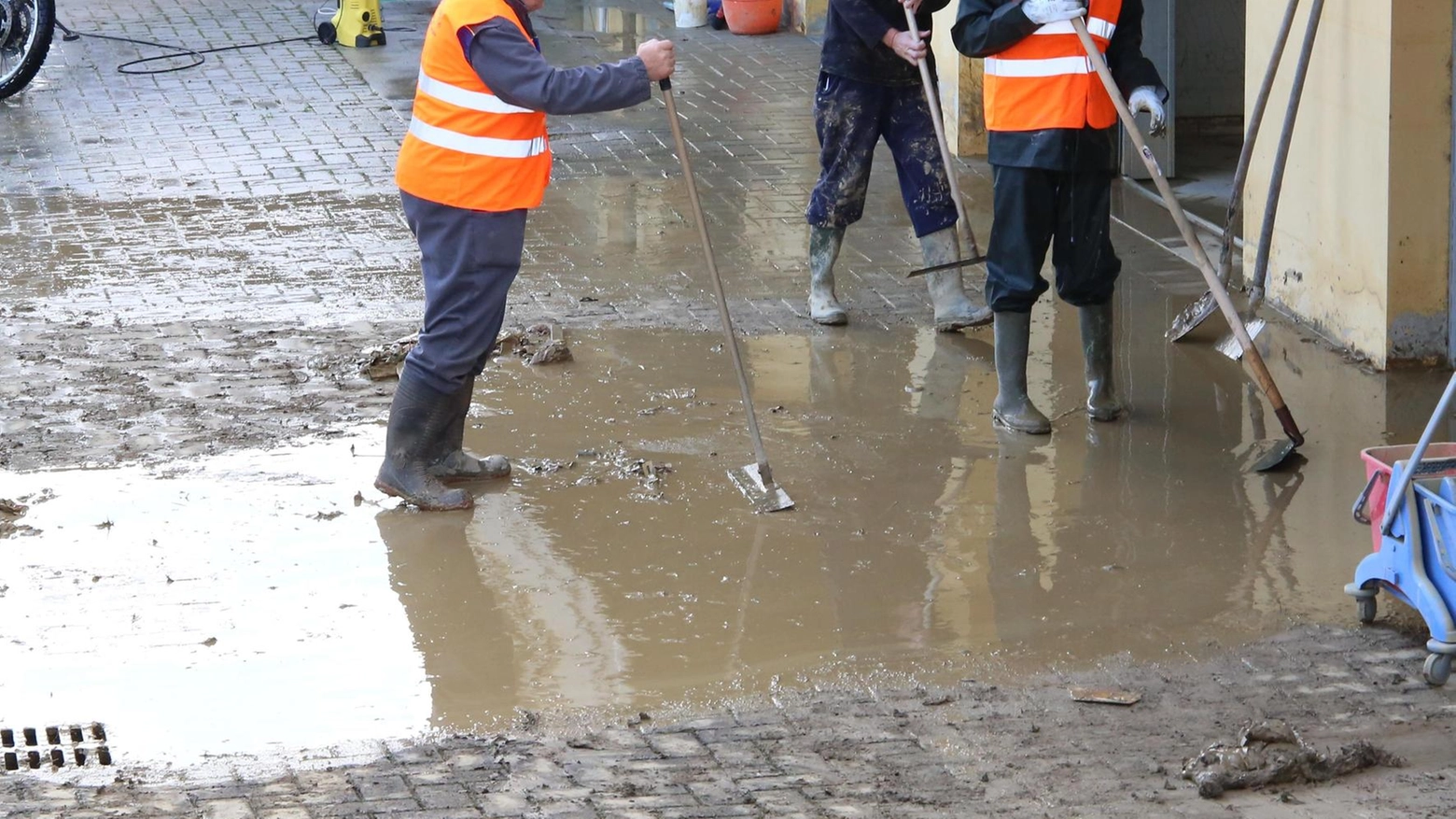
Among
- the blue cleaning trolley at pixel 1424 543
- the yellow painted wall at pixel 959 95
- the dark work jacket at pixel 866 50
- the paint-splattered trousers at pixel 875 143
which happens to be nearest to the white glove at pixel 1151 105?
the dark work jacket at pixel 866 50

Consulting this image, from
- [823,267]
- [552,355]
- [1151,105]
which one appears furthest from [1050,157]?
[552,355]

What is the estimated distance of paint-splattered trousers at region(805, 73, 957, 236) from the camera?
22.7 ft

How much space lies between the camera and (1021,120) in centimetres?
561

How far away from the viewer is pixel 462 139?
503 cm

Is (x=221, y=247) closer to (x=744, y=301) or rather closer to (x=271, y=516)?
(x=744, y=301)

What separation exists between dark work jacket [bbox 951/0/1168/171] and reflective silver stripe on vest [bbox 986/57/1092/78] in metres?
0.06

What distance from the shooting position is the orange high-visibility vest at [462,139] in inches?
196

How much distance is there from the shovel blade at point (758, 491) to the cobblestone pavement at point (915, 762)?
1200mm

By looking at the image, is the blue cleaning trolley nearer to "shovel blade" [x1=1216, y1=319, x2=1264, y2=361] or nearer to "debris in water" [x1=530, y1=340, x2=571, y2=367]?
"shovel blade" [x1=1216, y1=319, x2=1264, y2=361]

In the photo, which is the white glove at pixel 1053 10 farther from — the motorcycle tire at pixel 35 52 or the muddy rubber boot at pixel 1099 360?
the motorcycle tire at pixel 35 52

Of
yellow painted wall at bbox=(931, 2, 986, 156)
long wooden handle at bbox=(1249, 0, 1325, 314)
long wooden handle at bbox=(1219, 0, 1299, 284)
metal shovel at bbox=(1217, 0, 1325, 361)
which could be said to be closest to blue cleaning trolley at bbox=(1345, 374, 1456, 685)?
metal shovel at bbox=(1217, 0, 1325, 361)

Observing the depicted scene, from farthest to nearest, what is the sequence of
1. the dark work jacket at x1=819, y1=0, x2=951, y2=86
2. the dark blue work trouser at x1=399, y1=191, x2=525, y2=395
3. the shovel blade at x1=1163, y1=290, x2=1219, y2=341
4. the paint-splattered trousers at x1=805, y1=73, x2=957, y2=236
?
the paint-splattered trousers at x1=805, y1=73, x2=957, y2=236 < the dark work jacket at x1=819, y1=0, x2=951, y2=86 < the shovel blade at x1=1163, y1=290, x2=1219, y2=341 < the dark blue work trouser at x1=399, y1=191, x2=525, y2=395

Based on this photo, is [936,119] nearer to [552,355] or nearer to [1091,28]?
[1091,28]

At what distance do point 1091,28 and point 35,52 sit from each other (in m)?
8.89
